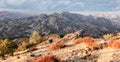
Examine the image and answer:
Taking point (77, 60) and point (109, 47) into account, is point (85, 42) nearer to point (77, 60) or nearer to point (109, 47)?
point (109, 47)

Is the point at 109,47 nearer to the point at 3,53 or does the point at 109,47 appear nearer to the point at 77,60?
the point at 77,60

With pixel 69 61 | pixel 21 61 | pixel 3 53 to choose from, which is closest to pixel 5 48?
pixel 3 53

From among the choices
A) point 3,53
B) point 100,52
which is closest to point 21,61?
point 100,52

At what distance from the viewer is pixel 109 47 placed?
1781 inches

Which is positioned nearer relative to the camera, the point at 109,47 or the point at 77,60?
the point at 77,60

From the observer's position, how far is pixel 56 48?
5172 centimetres

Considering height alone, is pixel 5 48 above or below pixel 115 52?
below

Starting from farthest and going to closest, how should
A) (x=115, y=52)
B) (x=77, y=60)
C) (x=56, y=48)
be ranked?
(x=56, y=48) → (x=115, y=52) → (x=77, y=60)

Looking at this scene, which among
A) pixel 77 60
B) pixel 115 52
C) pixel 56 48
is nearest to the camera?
pixel 77 60

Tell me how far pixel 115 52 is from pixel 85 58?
16.1 ft

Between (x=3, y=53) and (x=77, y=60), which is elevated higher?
(x=77, y=60)

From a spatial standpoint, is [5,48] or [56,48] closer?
[56,48]

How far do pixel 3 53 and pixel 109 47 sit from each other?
5164cm

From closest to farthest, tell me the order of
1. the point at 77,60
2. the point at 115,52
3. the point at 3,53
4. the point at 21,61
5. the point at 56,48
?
1. the point at 77,60
2. the point at 115,52
3. the point at 21,61
4. the point at 56,48
5. the point at 3,53
